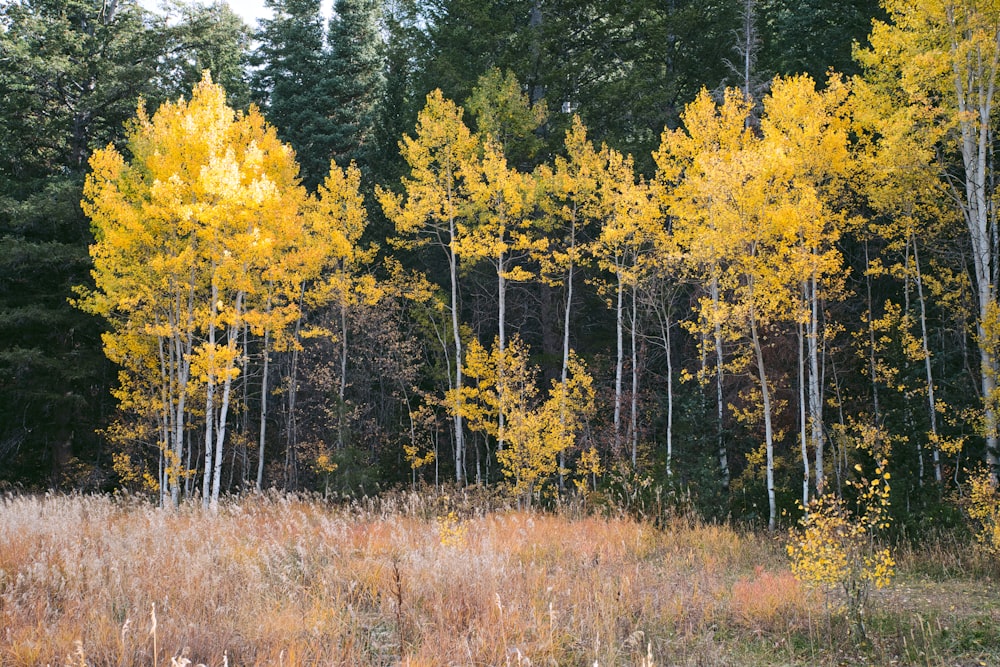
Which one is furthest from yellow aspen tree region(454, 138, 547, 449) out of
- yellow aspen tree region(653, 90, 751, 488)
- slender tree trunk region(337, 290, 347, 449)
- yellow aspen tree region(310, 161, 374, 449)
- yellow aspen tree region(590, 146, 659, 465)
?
slender tree trunk region(337, 290, 347, 449)

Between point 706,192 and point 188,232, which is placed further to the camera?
point 188,232

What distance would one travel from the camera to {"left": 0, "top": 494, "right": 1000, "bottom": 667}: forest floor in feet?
14.2

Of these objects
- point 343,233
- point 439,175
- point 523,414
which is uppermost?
point 439,175

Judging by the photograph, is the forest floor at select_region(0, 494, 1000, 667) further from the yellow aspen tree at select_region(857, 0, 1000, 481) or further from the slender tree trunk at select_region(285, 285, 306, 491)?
the slender tree trunk at select_region(285, 285, 306, 491)

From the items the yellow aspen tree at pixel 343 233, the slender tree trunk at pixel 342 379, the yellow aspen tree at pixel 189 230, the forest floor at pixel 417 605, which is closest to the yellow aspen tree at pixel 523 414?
the slender tree trunk at pixel 342 379

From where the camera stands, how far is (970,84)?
11383 mm

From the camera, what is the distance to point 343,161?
24.3m

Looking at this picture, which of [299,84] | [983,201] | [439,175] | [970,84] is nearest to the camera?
[983,201]

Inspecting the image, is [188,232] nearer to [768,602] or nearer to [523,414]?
[523,414]

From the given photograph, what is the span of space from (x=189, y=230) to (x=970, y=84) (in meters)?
15.1

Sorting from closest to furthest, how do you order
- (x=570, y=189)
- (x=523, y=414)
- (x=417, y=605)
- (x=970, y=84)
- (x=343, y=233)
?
(x=417, y=605)
(x=970, y=84)
(x=523, y=414)
(x=570, y=189)
(x=343, y=233)

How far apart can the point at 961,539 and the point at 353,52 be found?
2571 centimetres

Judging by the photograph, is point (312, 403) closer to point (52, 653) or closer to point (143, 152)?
point (143, 152)

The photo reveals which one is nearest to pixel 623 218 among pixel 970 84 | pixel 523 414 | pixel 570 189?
pixel 570 189
